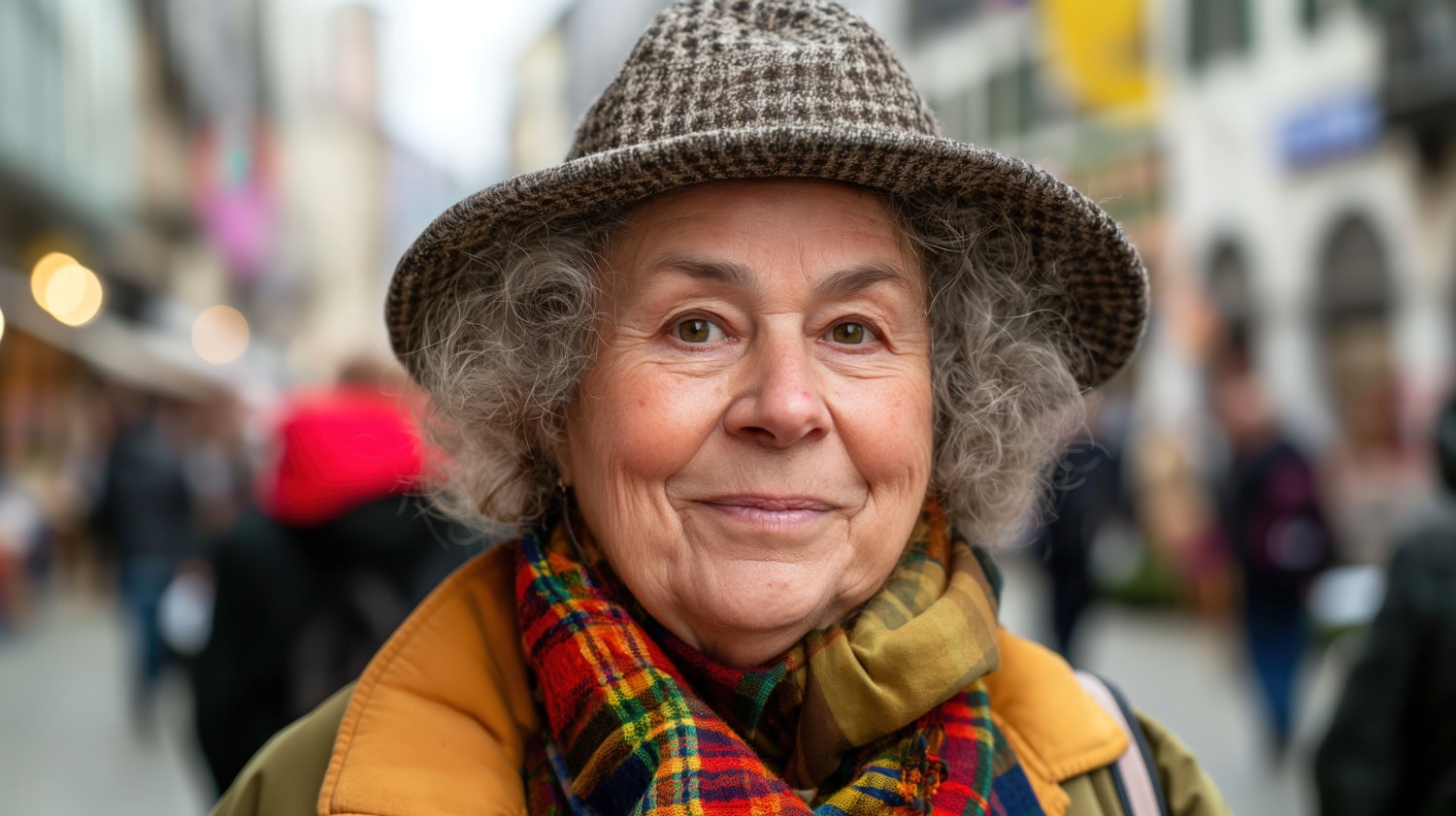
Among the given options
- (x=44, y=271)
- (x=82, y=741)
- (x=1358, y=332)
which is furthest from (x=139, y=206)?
(x=1358, y=332)

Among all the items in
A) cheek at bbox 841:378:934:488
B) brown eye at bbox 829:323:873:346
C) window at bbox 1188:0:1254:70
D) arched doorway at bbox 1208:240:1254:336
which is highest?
window at bbox 1188:0:1254:70

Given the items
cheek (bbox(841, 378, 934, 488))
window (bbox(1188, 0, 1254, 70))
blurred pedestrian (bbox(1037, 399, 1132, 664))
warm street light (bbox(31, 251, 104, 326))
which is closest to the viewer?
cheek (bbox(841, 378, 934, 488))

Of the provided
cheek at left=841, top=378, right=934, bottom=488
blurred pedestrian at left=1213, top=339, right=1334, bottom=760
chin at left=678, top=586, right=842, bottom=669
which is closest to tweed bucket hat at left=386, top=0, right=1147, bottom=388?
cheek at left=841, top=378, right=934, bottom=488

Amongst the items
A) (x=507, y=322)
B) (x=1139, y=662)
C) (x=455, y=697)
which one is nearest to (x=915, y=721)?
(x=455, y=697)

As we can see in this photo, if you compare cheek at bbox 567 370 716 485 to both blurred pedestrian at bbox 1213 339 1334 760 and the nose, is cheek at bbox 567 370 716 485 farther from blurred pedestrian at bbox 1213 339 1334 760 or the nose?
blurred pedestrian at bbox 1213 339 1334 760

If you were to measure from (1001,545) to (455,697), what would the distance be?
0.93 m

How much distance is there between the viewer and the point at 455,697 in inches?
63.4

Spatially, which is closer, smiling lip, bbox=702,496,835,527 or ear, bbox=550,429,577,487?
smiling lip, bbox=702,496,835,527

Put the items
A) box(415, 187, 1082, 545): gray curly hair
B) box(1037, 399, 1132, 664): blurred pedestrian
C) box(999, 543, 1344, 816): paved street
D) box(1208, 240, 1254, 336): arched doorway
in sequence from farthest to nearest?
box(1208, 240, 1254, 336): arched doorway → box(1037, 399, 1132, 664): blurred pedestrian → box(999, 543, 1344, 816): paved street → box(415, 187, 1082, 545): gray curly hair

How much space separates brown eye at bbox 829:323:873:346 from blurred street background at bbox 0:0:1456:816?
55 centimetres

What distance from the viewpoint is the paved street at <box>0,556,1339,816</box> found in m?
5.43

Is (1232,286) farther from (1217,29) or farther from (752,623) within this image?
(752,623)

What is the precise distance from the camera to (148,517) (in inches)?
313

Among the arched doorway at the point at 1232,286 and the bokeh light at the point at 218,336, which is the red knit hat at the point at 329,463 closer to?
the arched doorway at the point at 1232,286
